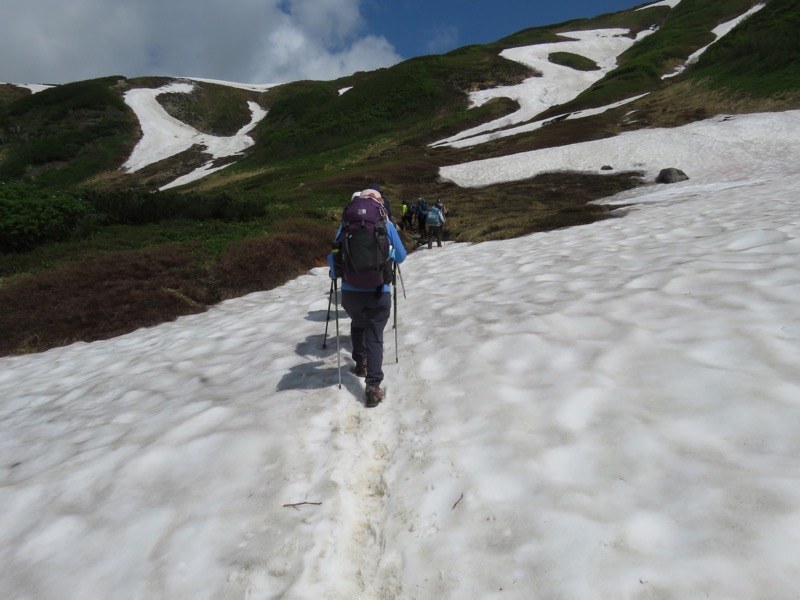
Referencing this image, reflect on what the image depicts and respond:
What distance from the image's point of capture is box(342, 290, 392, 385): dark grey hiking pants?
560 centimetres

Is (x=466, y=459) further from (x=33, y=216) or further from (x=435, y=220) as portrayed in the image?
(x=33, y=216)

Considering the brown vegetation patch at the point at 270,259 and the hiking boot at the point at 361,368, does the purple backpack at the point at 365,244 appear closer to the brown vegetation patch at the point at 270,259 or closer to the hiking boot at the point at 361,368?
the hiking boot at the point at 361,368

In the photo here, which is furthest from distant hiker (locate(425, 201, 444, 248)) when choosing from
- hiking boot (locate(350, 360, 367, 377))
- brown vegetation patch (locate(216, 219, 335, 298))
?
hiking boot (locate(350, 360, 367, 377))

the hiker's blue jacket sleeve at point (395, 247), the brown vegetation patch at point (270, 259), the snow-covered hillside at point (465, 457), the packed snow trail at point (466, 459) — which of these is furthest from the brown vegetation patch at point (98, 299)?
the hiker's blue jacket sleeve at point (395, 247)

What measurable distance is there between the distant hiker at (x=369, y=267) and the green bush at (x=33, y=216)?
16743 mm

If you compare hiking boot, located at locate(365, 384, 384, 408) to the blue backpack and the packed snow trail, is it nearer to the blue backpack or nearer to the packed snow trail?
the packed snow trail

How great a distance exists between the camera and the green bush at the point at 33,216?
15914 mm

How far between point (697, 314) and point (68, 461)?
781 cm

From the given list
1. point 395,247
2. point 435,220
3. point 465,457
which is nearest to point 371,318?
point 395,247

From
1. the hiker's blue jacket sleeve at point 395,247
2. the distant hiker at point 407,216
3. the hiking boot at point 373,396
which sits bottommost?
the distant hiker at point 407,216

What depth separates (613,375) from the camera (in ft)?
15.5

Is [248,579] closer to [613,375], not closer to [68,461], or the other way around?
[68,461]

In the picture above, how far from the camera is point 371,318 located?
5715 millimetres

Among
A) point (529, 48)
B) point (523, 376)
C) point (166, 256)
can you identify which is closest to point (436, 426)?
point (523, 376)
